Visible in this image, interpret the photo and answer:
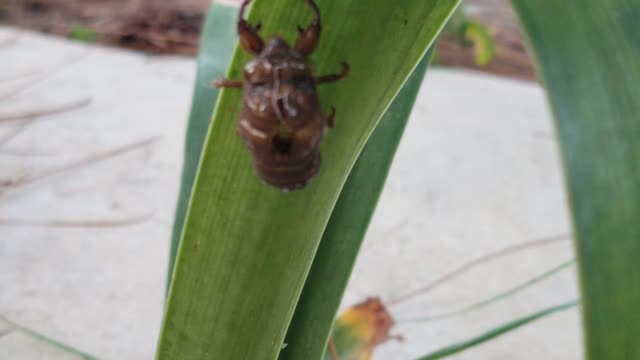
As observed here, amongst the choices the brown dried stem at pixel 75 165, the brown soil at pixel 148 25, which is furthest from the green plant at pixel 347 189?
the brown soil at pixel 148 25

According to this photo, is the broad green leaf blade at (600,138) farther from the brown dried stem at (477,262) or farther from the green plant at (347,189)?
the brown dried stem at (477,262)

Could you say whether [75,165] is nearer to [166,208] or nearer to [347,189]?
[166,208]

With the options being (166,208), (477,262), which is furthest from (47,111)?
(477,262)

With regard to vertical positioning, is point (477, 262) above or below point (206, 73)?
below

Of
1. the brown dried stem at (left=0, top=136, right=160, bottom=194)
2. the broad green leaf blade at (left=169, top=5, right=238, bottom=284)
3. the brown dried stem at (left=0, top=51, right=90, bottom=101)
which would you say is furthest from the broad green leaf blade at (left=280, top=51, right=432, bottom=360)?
the brown dried stem at (left=0, top=51, right=90, bottom=101)

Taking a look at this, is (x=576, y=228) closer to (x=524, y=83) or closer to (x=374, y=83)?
(x=374, y=83)
